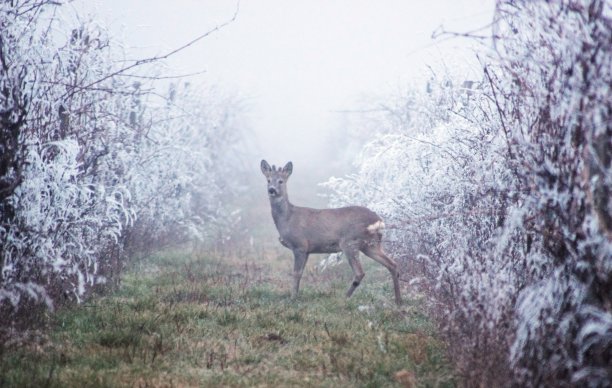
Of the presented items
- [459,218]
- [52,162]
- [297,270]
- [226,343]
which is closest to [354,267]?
[297,270]

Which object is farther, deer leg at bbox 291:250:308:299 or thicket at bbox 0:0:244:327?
deer leg at bbox 291:250:308:299

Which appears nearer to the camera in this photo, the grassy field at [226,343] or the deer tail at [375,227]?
the grassy field at [226,343]

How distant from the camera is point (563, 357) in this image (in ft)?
16.5

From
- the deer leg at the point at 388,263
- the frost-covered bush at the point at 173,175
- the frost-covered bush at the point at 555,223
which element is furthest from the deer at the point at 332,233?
the frost-covered bush at the point at 555,223

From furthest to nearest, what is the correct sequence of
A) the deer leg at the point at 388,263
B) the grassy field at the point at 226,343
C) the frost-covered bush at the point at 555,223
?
the deer leg at the point at 388,263
the grassy field at the point at 226,343
the frost-covered bush at the point at 555,223

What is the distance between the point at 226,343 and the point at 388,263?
3.89m

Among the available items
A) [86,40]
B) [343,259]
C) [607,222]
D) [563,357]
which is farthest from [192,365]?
[343,259]

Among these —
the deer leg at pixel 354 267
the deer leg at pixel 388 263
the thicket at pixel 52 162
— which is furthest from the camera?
the deer leg at pixel 354 267

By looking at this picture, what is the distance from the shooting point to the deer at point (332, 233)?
33.4 feet

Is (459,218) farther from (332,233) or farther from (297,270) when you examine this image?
(297,270)

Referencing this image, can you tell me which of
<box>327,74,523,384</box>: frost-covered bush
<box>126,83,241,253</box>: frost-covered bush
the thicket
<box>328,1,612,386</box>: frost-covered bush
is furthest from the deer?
<box>328,1,612,386</box>: frost-covered bush

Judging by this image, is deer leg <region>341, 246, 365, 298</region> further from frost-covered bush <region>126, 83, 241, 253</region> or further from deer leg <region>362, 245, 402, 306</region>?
frost-covered bush <region>126, 83, 241, 253</region>

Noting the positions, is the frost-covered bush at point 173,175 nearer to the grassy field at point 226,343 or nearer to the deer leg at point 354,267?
the grassy field at point 226,343

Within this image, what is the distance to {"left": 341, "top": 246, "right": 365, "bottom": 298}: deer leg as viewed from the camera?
33.1 feet
